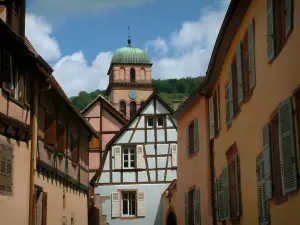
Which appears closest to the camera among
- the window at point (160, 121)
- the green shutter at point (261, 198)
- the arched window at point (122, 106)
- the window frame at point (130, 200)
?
the green shutter at point (261, 198)

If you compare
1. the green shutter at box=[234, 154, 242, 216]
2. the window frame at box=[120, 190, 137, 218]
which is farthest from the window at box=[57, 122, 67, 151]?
the window frame at box=[120, 190, 137, 218]

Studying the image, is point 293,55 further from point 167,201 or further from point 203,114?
point 167,201

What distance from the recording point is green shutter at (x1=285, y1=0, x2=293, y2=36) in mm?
8055

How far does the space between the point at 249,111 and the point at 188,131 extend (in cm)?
952

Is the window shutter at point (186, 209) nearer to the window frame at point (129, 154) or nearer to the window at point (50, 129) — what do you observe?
the window at point (50, 129)

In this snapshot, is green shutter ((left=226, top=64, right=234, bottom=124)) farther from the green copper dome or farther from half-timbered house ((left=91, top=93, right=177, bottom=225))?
the green copper dome

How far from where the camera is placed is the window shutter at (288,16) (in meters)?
8.05

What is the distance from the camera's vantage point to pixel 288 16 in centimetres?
819

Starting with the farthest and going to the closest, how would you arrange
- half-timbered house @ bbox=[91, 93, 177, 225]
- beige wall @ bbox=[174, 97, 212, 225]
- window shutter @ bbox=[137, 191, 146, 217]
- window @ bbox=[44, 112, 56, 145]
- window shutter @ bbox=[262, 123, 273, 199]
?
half-timbered house @ bbox=[91, 93, 177, 225] < window shutter @ bbox=[137, 191, 146, 217] < beige wall @ bbox=[174, 97, 212, 225] < window @ bbox=[44, 112, 56, 145] < window shutter @ bbox=[262, 123, 273, 199]

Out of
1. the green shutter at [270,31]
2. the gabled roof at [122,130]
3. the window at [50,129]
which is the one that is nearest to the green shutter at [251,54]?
the green shutter at [270,31]

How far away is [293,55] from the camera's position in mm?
8031

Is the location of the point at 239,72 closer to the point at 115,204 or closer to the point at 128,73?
the point at 115,204

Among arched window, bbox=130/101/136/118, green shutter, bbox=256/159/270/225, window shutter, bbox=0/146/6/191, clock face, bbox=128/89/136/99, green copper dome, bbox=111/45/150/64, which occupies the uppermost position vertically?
green copper dome, bbox=111/45/150/64

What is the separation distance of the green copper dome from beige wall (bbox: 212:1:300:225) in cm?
4923
